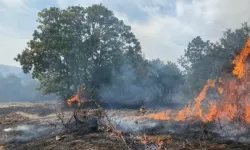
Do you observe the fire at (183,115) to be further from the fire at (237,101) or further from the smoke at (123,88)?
the smoke at (123,88)

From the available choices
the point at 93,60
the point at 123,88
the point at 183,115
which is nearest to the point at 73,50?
the point at 93,60

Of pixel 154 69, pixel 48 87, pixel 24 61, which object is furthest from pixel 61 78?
pixel 154 69

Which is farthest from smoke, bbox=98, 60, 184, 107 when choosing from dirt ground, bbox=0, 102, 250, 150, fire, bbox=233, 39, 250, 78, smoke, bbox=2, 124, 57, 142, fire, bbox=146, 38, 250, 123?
dirt ground, bbox=0, 102, 250, 150

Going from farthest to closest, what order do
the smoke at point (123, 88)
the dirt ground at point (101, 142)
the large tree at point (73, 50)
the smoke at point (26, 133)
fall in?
1. the smoke at point (123, 88)
2. the large tree at point (73, 50)
3. the smoke at point (26, 133)
4. the dirt ground at point (101, 142)

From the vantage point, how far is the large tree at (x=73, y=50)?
37.7m

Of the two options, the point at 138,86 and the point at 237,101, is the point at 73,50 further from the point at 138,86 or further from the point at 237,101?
the point at 237,101

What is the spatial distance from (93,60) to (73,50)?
3902 mm

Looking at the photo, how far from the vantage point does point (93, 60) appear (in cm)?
4097

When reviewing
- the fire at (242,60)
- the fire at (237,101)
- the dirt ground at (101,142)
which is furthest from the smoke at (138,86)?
the dirt ground at (101,142)

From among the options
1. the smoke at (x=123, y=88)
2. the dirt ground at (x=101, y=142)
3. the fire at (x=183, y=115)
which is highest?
the smoke at (x=123, y=88)

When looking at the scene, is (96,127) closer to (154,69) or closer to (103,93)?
(103,93)

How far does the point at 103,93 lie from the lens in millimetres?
42625

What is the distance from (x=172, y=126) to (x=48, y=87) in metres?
24.3

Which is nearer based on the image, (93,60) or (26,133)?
(26,133)
